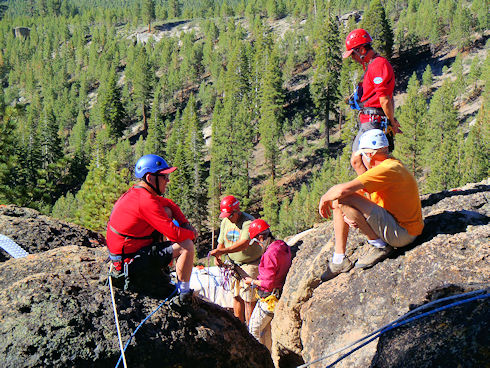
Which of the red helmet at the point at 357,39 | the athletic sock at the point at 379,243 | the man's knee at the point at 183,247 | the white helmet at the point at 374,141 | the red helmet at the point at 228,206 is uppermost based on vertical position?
the red helmet at the point at 357,39

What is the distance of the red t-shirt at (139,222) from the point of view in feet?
15.6

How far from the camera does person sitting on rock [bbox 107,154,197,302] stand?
4.79 metres

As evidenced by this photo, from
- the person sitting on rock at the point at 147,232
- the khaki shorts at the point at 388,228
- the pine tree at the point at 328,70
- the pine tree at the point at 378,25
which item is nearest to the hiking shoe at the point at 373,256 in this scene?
the khaki shorts at the point at 388,228

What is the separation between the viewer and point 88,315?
4500mm

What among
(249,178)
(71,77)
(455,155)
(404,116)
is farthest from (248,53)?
(71,77)

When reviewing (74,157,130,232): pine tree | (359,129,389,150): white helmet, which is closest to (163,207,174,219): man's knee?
(359,129,389,150): white helmet

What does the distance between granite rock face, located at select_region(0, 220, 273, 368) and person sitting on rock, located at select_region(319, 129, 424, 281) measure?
1.93 meters

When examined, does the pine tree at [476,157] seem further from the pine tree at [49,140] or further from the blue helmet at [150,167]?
the pine tree at [49,140]

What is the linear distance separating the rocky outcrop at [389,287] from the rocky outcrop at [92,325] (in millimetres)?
963

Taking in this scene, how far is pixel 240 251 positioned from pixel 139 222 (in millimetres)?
3462

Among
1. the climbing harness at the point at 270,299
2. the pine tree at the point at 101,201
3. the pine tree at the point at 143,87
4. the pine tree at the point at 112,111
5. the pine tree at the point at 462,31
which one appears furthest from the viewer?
the pine tree at the point at 143,87

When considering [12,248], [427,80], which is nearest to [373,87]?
[12,248]

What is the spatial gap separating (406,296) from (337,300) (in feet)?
3.25

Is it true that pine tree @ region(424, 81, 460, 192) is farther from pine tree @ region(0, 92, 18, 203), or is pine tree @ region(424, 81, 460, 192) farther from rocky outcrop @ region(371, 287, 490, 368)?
rocky outcrop @ region(371, 287, 490, 368)
